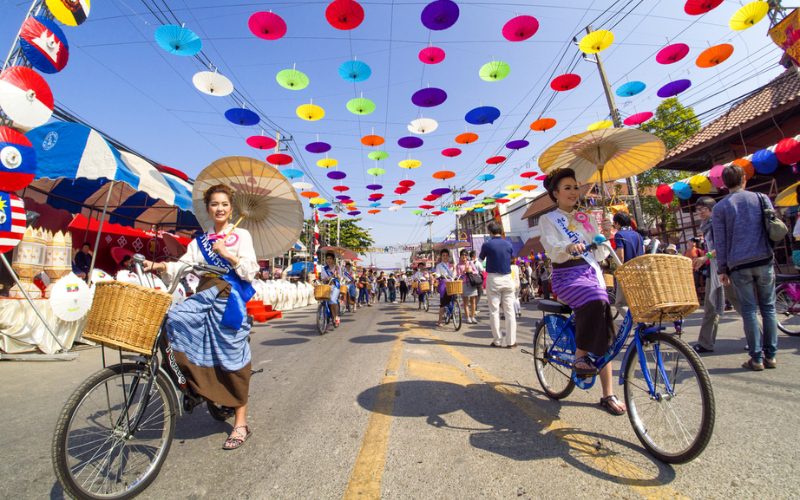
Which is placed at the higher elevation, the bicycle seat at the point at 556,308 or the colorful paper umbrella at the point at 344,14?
the colorful paper umbrella at the point at 344,14

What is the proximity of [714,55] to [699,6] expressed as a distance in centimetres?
260

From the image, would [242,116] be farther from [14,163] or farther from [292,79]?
[14,163]

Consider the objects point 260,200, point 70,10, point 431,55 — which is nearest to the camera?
point 260,200

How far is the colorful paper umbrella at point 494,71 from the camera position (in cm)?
945

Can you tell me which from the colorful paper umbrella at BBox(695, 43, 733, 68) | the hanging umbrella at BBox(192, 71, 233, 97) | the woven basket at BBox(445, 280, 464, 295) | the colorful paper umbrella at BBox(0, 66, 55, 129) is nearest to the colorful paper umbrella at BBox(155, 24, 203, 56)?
the hanging umbrella at BBox(192, 71, 233, 97)

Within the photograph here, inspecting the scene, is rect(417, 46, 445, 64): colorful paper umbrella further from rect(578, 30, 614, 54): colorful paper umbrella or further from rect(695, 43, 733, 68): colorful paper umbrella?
rect(695, 43, 733, 68): colorful paper umbrella

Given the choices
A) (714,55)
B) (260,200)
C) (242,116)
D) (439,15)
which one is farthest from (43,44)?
(714,55)

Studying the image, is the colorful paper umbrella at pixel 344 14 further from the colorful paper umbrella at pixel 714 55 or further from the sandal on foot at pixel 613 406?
the colorful paper umbrella at pixel 714 55

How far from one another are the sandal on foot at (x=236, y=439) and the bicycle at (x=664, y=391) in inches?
95.6

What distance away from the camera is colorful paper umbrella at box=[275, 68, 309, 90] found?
9289 millimetres

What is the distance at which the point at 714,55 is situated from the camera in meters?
9.20

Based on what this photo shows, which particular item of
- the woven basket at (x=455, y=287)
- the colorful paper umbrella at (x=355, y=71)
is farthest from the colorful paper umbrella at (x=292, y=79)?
the woven basket at (x=455, y=287)

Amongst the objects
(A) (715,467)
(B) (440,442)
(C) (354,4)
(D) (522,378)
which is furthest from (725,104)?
(B) (440,442)

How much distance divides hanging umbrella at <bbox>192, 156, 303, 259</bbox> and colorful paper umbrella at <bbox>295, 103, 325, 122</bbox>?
27.3 feet
